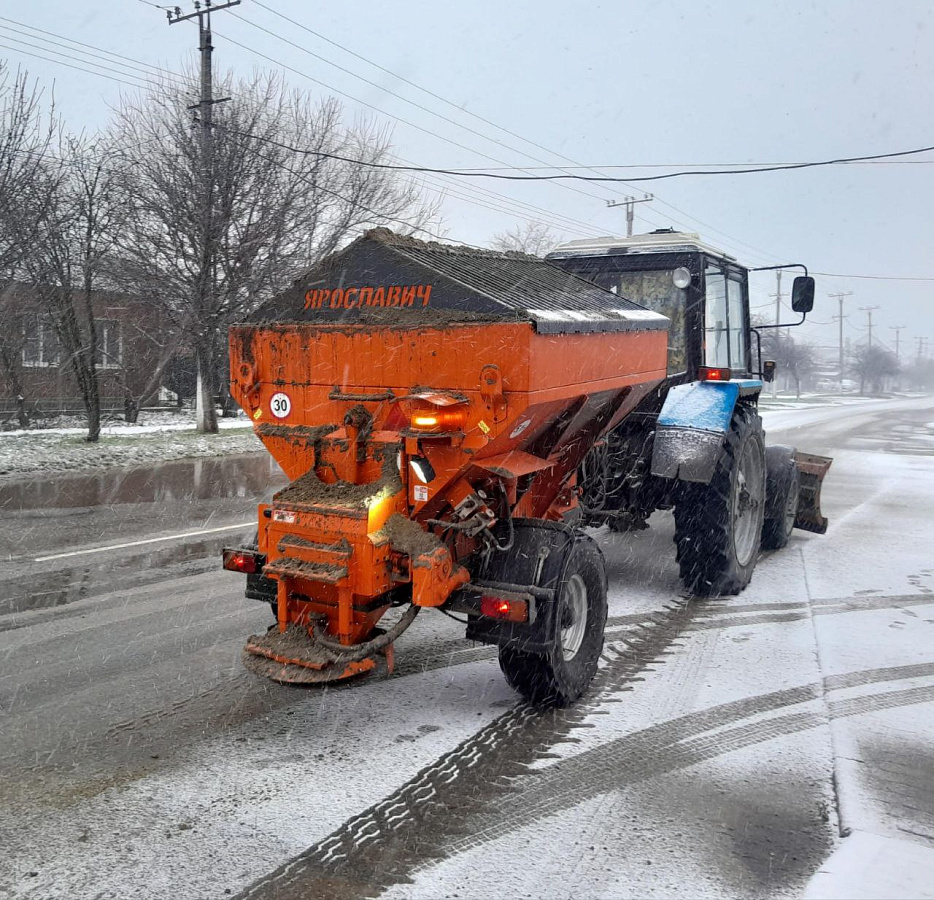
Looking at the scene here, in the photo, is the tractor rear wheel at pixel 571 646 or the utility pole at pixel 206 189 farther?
the utility pole at pixel 206 189

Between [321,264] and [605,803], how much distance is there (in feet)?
10.1

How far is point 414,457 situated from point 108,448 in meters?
12.8

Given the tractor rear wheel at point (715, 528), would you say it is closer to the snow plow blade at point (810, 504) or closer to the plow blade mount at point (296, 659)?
the snow plow blade at point (810, 504)

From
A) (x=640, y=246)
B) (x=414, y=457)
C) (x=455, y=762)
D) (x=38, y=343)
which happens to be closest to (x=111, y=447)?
(x=38, y=343)

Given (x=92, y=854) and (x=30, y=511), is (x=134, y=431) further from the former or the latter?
(x=92, y=854)

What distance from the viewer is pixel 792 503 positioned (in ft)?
28.1

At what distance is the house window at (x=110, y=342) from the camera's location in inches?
875

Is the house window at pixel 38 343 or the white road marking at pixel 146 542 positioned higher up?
the house window at pixel 38 343

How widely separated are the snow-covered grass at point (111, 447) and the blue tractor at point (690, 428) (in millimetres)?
9536

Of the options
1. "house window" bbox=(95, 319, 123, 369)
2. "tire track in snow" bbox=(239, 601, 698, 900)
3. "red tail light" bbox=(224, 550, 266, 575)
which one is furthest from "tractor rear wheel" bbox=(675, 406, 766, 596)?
"house window" bbox=(95, 319, 123, 369)

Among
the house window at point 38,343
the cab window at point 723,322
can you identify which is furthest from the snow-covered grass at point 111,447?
the cab window at point 723,322

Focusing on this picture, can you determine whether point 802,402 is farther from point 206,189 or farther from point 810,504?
point 810,504

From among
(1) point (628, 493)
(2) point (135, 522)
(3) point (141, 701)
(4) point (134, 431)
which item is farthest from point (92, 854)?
(4) point (134, 431)

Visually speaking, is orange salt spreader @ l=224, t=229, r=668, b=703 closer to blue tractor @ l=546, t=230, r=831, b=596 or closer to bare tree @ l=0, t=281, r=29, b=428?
blue tractor @ l=546, t=230, r=831, b=596
